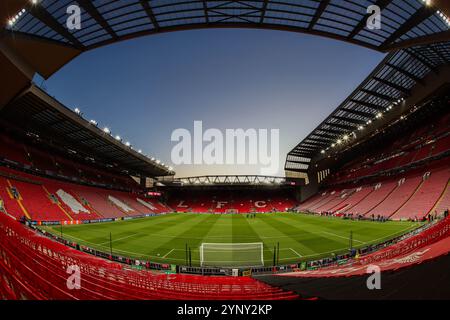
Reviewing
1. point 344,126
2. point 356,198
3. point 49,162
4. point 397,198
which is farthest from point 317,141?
point 49,162

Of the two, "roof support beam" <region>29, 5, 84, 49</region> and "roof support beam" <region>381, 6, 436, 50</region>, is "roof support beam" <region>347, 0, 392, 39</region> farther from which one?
"roof support beam" <region>29, 5, 84, 49</region>

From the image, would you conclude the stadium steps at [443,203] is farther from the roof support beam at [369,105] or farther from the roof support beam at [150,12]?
the roof support beam at [150,12]

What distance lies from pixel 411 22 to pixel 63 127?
48742mm

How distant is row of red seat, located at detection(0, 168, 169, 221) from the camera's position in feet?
104

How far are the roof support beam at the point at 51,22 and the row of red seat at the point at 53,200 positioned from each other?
23.5m

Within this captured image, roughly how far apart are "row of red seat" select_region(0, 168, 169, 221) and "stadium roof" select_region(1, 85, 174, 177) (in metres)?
8.54

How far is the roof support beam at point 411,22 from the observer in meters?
15.9

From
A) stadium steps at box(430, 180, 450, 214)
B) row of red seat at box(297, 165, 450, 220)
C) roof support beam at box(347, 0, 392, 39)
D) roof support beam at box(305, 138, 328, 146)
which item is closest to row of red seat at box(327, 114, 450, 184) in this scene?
row of red seat at box(297, 165, 450, 220)

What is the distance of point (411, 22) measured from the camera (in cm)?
1697

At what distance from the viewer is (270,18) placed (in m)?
18.7

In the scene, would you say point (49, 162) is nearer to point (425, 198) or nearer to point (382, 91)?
point (382, 91)

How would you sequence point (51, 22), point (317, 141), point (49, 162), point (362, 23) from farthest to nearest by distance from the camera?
point (317, 141)
point (49, 162)
point (362, 23)
point (51, 22)
